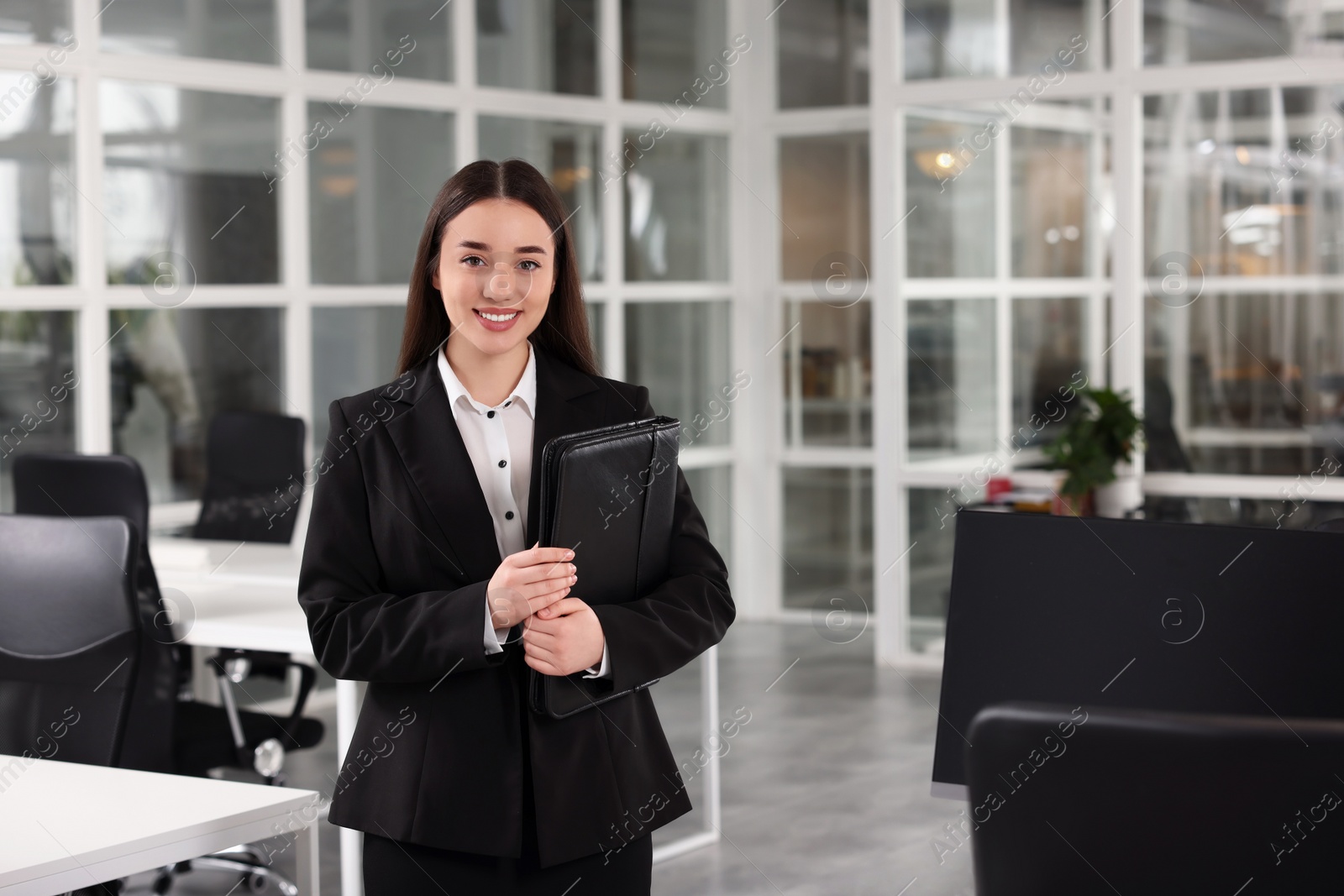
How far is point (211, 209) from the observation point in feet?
18.7

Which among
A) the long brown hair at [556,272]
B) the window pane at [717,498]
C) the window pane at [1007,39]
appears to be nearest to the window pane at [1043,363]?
the window pane at [1007,39]

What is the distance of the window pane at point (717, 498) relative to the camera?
7934mm

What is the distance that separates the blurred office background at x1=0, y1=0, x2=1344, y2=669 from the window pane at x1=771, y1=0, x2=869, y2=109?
0.11 ft

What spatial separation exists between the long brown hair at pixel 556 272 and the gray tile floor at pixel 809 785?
2.40 metres

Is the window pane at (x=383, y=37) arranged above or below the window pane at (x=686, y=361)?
above

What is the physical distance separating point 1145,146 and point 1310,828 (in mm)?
5524

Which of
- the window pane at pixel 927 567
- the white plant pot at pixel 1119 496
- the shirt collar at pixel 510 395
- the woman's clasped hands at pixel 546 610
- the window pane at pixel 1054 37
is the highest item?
the window pane at pixel 1054 37

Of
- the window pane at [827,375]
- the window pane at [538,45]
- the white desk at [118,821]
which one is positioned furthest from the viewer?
the window pane at [827,375]

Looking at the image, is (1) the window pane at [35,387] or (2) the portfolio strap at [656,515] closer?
(2) the portfolio strap at [656,515]

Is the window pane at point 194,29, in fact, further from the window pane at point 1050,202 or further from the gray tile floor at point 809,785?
the window pane at point 1050,202

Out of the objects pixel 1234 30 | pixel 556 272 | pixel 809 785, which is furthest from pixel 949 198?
pixel 556 272

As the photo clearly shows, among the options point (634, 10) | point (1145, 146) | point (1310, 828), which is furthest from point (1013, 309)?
point (1310, 828)

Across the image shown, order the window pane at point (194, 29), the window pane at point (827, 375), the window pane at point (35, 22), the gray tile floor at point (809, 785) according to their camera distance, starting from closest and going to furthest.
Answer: the gray tile floor at point (809, 785) < the window pane at point (35, 22) < the window pane at point (194, 29) < the window pane at point (827, 375)

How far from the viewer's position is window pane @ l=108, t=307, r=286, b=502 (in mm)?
5484
